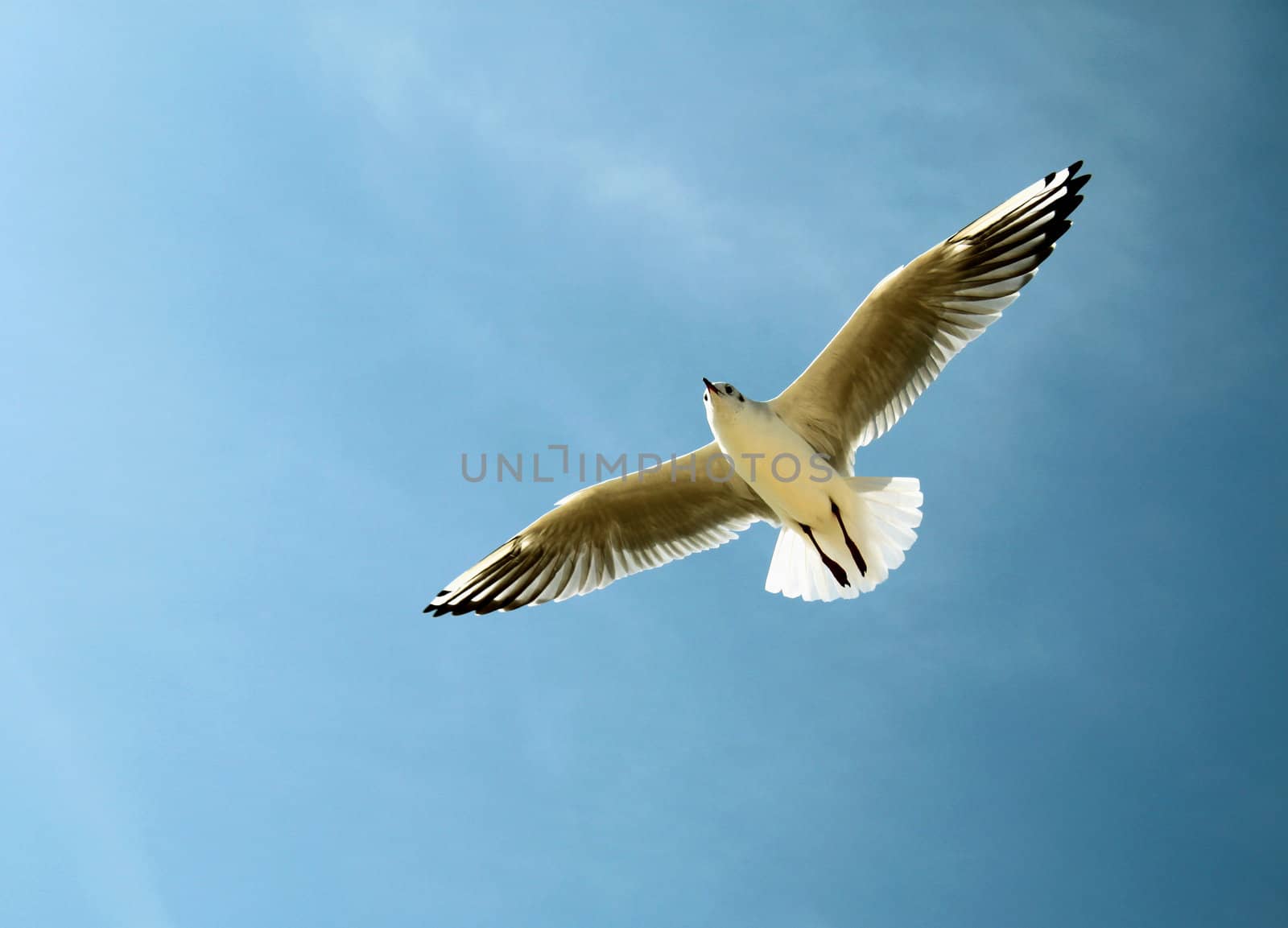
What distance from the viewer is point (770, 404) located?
6.29 m

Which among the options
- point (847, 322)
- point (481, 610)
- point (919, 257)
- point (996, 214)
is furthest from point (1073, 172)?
point (481, 610)

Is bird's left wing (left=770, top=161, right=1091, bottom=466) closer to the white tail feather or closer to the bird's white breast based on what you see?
the bird's white breast

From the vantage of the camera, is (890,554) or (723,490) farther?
(723,490)

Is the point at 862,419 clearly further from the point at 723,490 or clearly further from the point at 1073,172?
the point at 1073,172

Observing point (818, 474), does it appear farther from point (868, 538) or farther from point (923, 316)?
point (923, 316)

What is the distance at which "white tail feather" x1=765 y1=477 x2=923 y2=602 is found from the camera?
6016mm

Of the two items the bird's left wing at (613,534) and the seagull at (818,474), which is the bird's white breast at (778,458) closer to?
the seagull at (818,474)

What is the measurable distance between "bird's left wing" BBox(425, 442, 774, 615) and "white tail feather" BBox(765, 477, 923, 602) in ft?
1.28

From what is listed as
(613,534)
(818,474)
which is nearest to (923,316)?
(818,474)

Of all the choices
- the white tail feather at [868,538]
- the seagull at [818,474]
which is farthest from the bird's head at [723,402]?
the white tail feather at [868,538]

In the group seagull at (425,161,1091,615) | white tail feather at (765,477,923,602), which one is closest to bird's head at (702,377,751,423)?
seagull at (425,161,1091,615)

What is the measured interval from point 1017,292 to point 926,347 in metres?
0.51

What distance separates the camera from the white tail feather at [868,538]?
19.7 ft

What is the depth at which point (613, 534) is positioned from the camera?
6.68 meters
